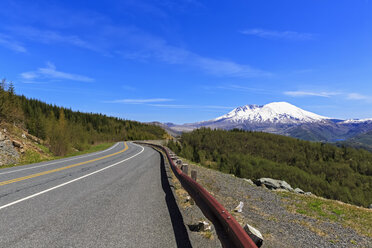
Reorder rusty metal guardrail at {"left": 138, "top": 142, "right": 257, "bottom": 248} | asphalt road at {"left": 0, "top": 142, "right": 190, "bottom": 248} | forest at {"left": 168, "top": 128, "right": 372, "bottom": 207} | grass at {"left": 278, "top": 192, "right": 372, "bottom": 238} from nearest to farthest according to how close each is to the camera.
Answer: rusty metal guardrail at {"left": 138, "top": 142, "right": 257, "bottom": 248} → asphalt road at {"left": 0, "top": 142, "right": 190, "bottom": 248} → grass at {"left": 278, "top": 192, "right": 372, "bottom": 238} → forest at {"left": 168, "top": 128, "right": 372, "bottom": 207}

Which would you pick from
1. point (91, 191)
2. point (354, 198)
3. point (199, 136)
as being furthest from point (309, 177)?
point (91, 191)

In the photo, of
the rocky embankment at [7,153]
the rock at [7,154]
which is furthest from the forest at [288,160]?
the rock at [7,154]

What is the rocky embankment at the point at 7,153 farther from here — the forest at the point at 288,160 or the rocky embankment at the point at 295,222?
the forest at the point at 288,160

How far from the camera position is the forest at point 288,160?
136 feet

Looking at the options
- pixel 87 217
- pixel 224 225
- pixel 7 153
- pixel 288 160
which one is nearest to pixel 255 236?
pixel 224 225

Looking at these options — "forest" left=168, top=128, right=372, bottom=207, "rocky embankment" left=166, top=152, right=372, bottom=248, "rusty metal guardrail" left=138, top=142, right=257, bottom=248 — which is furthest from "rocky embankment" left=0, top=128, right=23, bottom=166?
"forest" left=168, top=128, right=372, bottom=207

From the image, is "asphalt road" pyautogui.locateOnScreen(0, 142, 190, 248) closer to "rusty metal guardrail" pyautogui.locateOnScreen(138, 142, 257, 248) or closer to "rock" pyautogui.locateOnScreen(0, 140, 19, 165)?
"rusty metal guardrail" pyautogui.locateOnScreen(138, 142, 257, 248)

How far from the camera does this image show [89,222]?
4.35m

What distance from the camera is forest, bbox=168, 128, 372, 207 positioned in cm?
4159

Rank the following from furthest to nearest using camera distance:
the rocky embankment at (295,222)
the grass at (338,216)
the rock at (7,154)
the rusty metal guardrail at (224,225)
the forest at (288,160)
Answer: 1. the forest at (288,160)
2. the rock at (7,154)
3. the grass at (338,216)
4. the rocky embankment at (295,222)
5. the rusty metal guardrail at (224,225)

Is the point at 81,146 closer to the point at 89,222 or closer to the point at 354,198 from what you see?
the point at 89,222

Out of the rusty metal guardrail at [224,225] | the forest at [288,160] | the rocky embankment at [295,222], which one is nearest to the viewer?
the rusty metal guardrail at [224,225]

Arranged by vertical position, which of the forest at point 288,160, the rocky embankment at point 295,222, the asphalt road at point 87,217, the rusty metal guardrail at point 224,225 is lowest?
the forest at point 288,160

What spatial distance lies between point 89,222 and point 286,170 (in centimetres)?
4668
